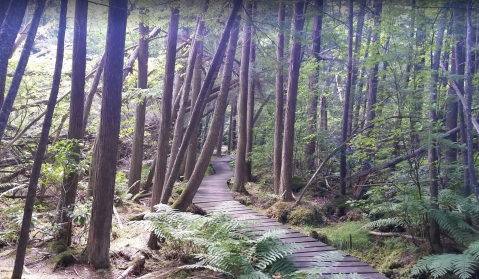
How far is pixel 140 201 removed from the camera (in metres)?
11.3

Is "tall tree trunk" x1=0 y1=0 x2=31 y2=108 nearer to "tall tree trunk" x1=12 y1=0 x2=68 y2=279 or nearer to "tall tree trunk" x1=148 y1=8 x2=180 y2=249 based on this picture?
"tall tree trunk" x1=12 y1=0 x2=68 y2=279

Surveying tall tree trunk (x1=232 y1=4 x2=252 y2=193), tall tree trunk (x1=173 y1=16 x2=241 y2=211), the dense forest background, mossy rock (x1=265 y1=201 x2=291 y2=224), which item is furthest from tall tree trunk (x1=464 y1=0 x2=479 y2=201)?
tall tree trunk (x1=232 y1=4 x2=252 y2=193)

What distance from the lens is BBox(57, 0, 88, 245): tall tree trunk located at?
632 cm

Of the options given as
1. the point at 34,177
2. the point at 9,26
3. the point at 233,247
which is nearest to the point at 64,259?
the point at 34,177

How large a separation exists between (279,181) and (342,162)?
2099 millimetres

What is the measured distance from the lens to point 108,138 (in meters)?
5.60

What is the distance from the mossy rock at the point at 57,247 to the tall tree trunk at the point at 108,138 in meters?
0.89

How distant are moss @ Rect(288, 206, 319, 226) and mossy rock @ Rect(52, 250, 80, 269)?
5152mm

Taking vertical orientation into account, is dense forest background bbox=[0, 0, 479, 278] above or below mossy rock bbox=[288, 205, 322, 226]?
above

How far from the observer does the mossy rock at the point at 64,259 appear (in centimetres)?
560

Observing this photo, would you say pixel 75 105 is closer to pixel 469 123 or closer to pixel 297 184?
pixel 469 123

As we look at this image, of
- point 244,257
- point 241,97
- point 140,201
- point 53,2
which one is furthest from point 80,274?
point 241,97

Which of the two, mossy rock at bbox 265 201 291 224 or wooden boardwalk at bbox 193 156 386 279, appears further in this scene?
mossy rock at bbox 265 201 291 224

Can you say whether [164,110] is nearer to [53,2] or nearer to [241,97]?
[53,2]
